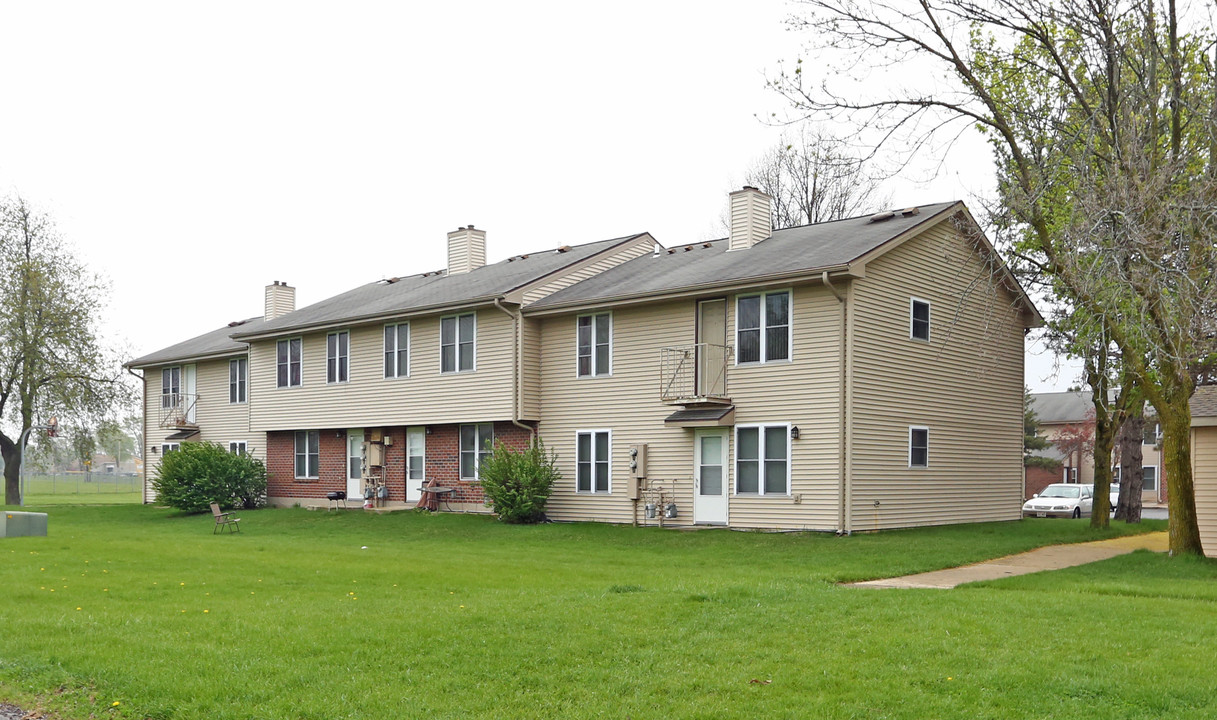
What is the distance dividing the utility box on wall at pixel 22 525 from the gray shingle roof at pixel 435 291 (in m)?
9.88

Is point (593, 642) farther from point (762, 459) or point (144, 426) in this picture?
point (144, 426)

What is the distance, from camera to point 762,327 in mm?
22484


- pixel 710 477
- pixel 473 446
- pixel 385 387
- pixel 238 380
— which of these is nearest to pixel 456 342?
pixel 473 446

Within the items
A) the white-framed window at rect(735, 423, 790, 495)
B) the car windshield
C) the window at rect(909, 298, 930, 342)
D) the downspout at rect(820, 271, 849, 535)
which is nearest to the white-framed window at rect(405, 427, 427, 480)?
the white-framed window at rect(735, 423, 790, 495)

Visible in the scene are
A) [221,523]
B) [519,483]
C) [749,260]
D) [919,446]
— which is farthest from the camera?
[221,523]

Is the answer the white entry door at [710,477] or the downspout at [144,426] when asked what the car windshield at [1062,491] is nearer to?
the white entry door at [710,477]

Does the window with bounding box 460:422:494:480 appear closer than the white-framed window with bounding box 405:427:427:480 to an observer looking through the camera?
Yes

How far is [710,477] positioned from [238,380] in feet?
64.2

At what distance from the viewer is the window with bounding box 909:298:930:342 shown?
2338 cm

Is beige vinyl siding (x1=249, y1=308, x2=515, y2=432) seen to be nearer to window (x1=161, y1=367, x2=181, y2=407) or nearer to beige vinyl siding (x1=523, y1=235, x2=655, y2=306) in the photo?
beige vinyl siding (x1=523, y1=235, x2=655, y2=306)

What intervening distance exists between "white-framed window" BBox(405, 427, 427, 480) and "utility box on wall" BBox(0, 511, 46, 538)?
9.62 meters

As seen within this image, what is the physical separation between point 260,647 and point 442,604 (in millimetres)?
2679

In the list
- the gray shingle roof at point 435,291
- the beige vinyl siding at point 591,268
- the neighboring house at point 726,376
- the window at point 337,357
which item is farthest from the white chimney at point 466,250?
the beige vinyl siding at point 591,268

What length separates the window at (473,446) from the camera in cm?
2753
